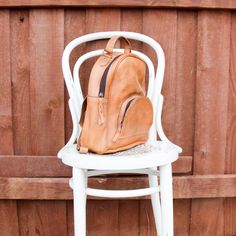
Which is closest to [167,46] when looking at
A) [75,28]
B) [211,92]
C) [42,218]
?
[211,92]

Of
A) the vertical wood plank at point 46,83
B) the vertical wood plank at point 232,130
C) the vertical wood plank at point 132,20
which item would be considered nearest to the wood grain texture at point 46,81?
the vertical wood plank at point 46,83

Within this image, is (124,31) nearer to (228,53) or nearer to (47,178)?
(228,53)

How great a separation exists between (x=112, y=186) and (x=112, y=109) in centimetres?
46

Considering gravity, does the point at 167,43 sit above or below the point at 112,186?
above

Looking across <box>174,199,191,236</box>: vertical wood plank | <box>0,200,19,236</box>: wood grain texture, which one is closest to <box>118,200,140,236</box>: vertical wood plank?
<box>174,199,191,236</box>: vertical wood plank

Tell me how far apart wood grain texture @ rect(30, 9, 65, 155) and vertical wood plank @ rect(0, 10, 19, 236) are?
9cm

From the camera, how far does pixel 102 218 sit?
1.49 meters

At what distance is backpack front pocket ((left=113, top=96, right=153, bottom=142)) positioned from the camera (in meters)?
1.08

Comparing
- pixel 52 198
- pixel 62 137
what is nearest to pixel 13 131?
pixel 62 137

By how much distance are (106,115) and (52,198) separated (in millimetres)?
541

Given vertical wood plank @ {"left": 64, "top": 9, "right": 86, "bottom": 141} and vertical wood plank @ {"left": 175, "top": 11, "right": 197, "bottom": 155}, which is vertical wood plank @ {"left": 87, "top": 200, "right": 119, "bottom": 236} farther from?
vertical wood plank @ {"left": 64, "top": 9, "right": 86, "bottom": 141}

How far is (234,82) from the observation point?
4.74 ft

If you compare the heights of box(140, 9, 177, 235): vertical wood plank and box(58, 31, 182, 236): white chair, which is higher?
box(140, 9, 177, 235): vertical wood plank

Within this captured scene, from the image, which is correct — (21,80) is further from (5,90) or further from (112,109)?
(112,109)
